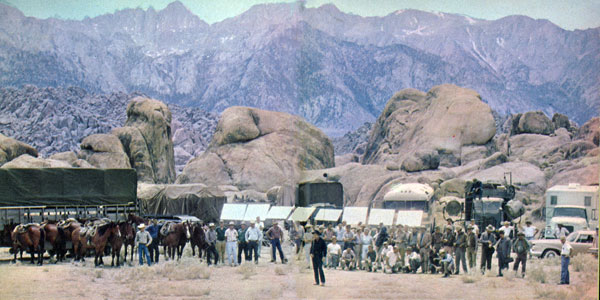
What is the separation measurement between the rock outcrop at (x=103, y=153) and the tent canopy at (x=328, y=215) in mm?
26666

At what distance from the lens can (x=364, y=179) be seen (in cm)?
4331

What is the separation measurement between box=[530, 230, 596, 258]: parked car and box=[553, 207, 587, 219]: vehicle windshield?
3.39 m

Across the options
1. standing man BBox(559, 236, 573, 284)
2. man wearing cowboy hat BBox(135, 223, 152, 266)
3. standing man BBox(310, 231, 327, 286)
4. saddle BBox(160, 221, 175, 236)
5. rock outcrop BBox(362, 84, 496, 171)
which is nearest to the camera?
standing man BBox(310, 231, 327, 286)

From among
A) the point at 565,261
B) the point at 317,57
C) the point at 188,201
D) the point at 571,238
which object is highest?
the point at 317,57

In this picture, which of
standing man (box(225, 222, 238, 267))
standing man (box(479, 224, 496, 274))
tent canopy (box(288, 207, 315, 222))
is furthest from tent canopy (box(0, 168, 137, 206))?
standing man (box(479, 224, 496, 274))

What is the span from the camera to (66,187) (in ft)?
81.3

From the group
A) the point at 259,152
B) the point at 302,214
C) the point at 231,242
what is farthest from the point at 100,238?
the point at 259,152

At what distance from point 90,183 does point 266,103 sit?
3673 centimetres

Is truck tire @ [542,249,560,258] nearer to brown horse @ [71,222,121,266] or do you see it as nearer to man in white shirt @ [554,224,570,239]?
man in white shirt @ [554,224,570,239]

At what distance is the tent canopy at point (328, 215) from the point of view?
81.8 feet

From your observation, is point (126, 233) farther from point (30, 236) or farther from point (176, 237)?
point (30, 236)

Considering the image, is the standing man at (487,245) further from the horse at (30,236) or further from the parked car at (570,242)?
the horse at (30,236)

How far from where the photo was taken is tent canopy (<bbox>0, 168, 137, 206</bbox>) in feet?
77.0

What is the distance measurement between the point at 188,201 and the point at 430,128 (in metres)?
24.3
